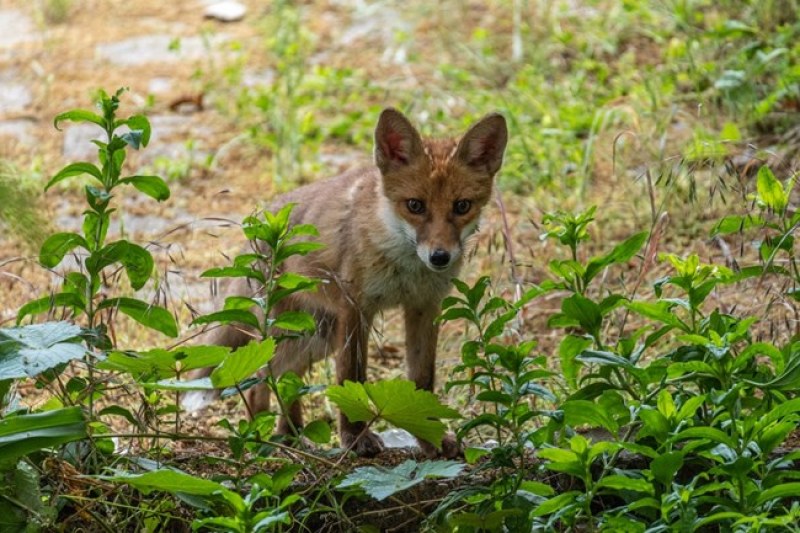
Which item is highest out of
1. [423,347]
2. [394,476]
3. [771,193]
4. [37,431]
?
[771,193]

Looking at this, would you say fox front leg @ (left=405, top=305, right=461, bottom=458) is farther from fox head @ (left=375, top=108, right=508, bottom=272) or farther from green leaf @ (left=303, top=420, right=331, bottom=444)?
green leaf @ (left=303, top=420, right=331, bottom=444)

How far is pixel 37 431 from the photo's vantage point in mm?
2988

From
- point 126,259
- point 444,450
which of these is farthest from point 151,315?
point 444,450

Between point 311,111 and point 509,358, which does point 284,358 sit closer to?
point 509,358

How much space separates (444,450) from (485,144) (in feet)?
4.13

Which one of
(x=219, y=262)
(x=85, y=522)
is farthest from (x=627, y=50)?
(x=85, y=522)

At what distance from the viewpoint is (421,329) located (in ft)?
15.4

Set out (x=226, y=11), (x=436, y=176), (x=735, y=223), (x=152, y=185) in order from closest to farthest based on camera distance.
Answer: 1. (x=152, y=185)
2. (x=735, y=223)
3. (x=436, y=176)
4. (x=226, y=11)

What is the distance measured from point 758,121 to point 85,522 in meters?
4.65

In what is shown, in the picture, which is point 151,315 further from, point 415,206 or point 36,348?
point 415,206

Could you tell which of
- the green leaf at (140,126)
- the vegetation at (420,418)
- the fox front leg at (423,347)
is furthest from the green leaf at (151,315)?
the fox front leg at (423,347)

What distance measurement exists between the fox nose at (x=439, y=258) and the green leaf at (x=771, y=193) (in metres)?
1.22

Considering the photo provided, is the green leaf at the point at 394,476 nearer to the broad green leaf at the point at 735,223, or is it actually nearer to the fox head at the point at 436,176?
the broad green leaf at the point at 735,223

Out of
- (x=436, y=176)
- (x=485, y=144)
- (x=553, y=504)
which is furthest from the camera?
(x=485, y=144)
